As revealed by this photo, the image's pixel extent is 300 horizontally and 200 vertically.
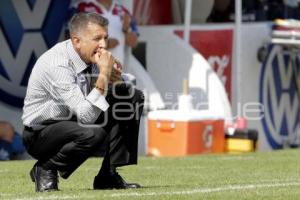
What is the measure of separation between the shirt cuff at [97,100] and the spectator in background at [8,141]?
561cm

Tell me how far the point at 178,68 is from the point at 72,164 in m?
7.26

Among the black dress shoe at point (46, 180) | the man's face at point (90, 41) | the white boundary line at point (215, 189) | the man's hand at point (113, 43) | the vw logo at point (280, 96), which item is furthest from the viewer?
the vw logo at point (280, 96)

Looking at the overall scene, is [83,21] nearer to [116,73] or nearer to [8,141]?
[116,73]

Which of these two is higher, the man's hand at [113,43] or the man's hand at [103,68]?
the man's hand at [103,68]

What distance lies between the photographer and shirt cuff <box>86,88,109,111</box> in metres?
7.30

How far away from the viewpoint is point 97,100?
730cm

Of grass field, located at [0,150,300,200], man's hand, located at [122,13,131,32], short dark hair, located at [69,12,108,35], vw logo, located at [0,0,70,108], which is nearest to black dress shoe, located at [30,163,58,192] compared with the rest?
grass field, located at [0,150,300,200]

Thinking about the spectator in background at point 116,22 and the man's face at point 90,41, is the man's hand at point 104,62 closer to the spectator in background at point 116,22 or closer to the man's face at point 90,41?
the man's face at point 90,41

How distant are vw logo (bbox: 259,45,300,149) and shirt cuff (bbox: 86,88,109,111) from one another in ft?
28.2

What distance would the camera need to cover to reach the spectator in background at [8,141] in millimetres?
12805

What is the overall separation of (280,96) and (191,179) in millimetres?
7145

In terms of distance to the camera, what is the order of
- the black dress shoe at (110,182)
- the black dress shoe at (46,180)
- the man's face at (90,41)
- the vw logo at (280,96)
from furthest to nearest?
the vw logo at (280,96), the black dress shoe at (110,182), the black dress shoe at (46,180), the man's face at (90,41)

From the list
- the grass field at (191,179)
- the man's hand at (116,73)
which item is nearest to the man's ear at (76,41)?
the man's hand at (116,73)

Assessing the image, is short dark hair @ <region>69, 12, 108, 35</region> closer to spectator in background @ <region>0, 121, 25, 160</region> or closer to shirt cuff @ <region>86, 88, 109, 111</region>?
shirt cuff @ <region>86, 88, 109, 111</region>
